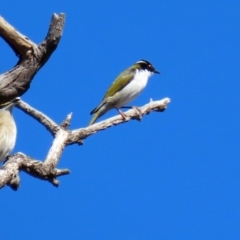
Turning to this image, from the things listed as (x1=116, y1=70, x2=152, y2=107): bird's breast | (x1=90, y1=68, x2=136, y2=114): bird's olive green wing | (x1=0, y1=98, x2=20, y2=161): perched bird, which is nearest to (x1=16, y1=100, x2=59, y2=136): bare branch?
(x1=0, y1=98, x2=20, y2=161): perched bird

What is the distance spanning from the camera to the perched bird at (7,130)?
361 inches

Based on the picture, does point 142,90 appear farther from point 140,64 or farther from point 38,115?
point 38,115

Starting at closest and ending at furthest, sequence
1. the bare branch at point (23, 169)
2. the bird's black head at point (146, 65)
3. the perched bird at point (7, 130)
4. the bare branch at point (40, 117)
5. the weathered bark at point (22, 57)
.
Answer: the bare branch at point (23, 169)
the weathered bark at point (22, 57)
the perched bird at point (7, 130)
the bare branch at point (40, 117)
the bird's black head at point (146, 65)

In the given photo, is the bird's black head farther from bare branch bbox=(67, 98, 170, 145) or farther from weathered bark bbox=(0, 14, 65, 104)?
weathered bark bbox=(0, 14, 65, 104)

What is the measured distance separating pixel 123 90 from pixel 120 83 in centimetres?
21

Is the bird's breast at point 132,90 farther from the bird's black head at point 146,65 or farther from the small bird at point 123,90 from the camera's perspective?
the bird's black head at point 146,65

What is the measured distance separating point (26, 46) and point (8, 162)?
136cm

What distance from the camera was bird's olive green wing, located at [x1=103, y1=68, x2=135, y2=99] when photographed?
1374 cm

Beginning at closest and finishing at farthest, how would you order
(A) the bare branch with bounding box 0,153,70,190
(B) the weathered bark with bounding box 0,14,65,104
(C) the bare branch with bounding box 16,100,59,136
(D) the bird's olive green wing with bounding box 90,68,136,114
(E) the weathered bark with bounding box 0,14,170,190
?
1. (A) the bare branch with bounding box 0,153,70,190
2. (E) the weathered bark with bounding box 0,14,170,190
3. (B) the weathered bark with bounding box 0,14,65,104
4. (C) the bare branch with bounding box 16,100,59,136
5. (D) the bird's olive green wing with bounding box 90,68,136,114

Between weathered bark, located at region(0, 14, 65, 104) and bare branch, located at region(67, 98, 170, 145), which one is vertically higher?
bare branch, located at region(67, 98, 170, 145)

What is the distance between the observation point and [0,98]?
25.9ft

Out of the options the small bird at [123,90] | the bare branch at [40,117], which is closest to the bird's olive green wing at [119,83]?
the small bird at [123,90]

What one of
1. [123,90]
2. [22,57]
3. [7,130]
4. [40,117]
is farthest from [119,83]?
[22,57]

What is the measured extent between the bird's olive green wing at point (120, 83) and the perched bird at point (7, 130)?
420 centimetres
